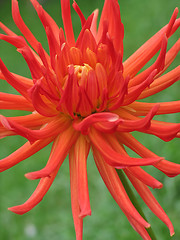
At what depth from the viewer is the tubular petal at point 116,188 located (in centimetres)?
120

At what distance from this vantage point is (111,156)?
125 cm

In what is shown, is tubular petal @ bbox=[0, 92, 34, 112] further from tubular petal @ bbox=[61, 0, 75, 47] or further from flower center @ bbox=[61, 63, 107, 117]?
tubular petal @ bbox=[61, 0, 75, 47]

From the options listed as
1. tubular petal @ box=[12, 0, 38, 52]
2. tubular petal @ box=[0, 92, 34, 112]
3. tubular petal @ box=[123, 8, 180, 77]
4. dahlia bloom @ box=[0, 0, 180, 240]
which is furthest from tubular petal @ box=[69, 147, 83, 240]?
tubular petal @ box=[12, 0, 38, 52]

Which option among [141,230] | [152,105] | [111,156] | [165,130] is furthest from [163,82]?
[141,230]

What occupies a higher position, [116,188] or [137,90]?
[137,90]

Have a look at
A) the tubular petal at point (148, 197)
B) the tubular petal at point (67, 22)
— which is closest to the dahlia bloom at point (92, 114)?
the tubular petal at point (148, 197)

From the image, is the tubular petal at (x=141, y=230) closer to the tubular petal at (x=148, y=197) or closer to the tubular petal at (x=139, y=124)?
the tubular petal at (x=148, y=197)

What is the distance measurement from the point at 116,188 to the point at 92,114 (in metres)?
0.24

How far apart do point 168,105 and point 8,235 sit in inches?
84.0

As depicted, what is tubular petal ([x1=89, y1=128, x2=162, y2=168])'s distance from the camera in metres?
1.18

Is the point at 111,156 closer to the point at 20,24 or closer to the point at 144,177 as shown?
the point at 144,177

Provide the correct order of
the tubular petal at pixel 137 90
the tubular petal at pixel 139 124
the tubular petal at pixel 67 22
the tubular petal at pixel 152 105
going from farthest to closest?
the tubular petal at pixel 67 22 → the tubular petal at pixel 152 105 → the tubular petal at pixel 137 90 → the tubular petal at pixel 139 124

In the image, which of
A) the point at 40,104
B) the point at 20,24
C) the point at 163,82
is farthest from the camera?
the point at 20,24

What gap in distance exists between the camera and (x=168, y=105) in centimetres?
139
